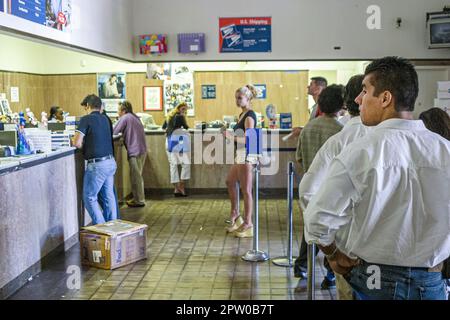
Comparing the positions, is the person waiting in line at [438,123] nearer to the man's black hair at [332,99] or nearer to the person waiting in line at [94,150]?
the man's black hair at [332,99]

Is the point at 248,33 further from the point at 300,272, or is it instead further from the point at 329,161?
the point at 329,161

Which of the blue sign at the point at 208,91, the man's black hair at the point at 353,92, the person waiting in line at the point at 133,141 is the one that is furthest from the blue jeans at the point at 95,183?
the blue sign at the point at 208,91

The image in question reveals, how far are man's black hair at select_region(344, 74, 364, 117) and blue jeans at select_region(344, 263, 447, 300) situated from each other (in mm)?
1663

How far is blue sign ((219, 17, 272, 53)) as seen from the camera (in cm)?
822

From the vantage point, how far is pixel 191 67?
1002 cm

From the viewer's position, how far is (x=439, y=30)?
26.0 feet

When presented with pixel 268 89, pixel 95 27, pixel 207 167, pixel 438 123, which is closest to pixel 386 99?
pixel 438 123

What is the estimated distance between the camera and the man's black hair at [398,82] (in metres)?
1.98

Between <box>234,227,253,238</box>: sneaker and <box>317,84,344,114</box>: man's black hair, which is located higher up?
<box>317,84,344,114</box>: man's black hair

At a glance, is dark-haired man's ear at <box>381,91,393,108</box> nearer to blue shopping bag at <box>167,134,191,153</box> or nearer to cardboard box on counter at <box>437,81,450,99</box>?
cardboard box on counter at <box>437,81,450,99</box>

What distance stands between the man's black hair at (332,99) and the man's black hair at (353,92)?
25.3 inches

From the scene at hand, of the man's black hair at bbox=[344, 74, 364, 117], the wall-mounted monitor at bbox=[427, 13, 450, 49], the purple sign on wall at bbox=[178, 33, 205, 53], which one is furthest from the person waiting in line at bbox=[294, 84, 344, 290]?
the wall-mounted monitor at bbox=[427, 13, 450, 49]

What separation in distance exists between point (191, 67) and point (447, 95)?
4.33m
